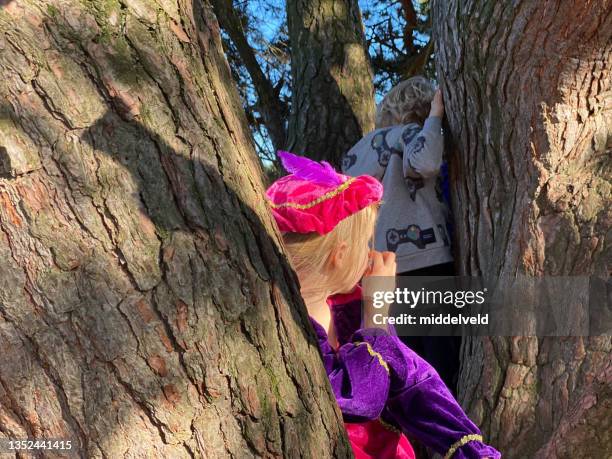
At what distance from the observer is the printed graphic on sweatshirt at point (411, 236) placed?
3070mm

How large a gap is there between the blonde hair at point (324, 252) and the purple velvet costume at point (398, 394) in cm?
11

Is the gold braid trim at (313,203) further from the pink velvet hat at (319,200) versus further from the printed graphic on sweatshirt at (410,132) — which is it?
the printed graphic on sweatshirt at (410,132)

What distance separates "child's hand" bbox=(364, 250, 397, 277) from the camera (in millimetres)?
1993

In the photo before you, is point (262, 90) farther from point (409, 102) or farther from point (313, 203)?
point (313, 203)

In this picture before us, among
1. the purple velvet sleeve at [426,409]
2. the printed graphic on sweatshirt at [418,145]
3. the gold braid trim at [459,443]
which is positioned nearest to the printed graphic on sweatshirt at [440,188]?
the printed graphic on sweatshirt at [418,145]

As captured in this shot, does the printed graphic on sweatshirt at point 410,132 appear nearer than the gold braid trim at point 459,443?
No

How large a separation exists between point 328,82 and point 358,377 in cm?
283

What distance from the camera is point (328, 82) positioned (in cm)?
426

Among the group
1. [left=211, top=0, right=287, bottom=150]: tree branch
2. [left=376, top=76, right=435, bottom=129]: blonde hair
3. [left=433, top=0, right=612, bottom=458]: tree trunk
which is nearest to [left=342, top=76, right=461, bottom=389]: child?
[left=376, top=76, right=435, bottom=129]: blonde hair

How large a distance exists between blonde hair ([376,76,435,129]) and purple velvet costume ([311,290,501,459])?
176 cm

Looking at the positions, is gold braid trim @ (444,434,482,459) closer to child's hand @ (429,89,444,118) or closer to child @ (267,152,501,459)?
child @ (267,152,501,459)

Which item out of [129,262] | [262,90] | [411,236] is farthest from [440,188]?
[262,90]

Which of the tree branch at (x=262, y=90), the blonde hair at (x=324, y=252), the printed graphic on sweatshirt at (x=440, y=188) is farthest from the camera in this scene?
the tree branch at (x=262, y=90)

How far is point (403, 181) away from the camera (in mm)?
3141
